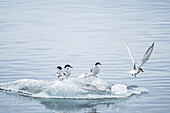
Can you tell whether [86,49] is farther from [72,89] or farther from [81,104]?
[81,104]

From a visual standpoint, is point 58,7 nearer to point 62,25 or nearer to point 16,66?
point 62,25

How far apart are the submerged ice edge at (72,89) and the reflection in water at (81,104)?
256mm

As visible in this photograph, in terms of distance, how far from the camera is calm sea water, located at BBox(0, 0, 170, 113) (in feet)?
45.5

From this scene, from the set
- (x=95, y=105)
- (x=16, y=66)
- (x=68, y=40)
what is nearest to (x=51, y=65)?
(x=16, y=66)

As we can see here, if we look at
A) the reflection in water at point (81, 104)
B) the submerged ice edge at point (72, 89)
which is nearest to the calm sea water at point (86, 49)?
the reflection in water at point (81, 104)

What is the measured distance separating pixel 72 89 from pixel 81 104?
2.59ft

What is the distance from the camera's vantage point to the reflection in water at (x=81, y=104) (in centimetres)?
1336

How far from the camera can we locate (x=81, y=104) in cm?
1382

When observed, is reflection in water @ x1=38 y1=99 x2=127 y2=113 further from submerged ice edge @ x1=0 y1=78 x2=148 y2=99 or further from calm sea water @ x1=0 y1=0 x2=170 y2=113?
submerged ice edge @ x1=0 y1=78 x2=148 y2=99

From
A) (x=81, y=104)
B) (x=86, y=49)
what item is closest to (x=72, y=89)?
(x=81, y=104)

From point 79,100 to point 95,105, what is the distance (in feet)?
2.22

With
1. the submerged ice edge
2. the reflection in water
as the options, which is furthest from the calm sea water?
the submerged ice edge

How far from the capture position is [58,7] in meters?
57.3

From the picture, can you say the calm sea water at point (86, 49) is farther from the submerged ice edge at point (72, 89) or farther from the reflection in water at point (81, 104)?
the submerged ice edge at point (72, 89)
